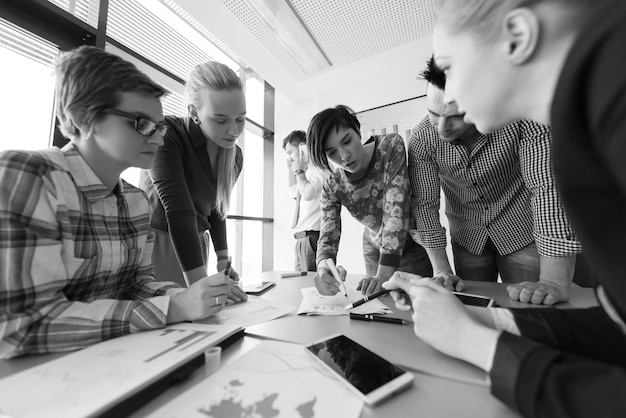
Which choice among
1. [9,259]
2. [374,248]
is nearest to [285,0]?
[374,248]

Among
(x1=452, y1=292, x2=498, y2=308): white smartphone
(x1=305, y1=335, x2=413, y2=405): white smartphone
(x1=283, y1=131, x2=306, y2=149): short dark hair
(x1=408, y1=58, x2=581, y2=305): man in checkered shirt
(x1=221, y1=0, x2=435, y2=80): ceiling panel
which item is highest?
(x1=221, y1=0, x2=435, y2=80): ceiling panel

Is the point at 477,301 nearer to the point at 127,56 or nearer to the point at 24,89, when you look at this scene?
the point at 24,89

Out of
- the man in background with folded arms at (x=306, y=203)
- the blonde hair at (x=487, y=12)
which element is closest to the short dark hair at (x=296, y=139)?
the man in background with folded arms at (x=306, y=203)

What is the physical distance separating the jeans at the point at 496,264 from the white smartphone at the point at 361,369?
974 mm

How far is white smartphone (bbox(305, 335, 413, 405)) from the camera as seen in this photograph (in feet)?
1.15

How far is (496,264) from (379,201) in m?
0.58

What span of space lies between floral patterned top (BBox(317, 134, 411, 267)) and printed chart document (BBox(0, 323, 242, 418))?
729mm

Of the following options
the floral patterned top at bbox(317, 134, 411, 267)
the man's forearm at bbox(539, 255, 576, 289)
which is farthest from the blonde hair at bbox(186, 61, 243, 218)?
the man's forearm at bbox(539, 255, 576, 289)

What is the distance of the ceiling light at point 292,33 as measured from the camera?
6.22 ft

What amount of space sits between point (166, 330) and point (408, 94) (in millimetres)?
2954

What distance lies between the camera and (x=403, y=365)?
0.43 metres

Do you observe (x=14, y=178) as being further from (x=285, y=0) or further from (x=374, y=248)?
(x=285, y=0)

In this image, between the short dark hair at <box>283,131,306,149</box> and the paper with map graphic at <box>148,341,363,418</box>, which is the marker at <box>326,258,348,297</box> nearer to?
the paper with map graphic at <box>148,341,363,418</box>

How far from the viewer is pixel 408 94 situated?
280 centimetres
